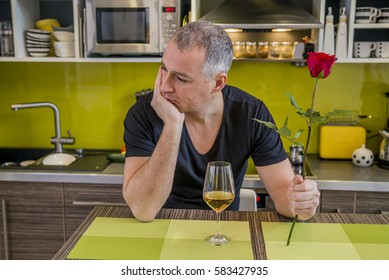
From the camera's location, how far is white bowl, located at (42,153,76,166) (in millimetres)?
2814

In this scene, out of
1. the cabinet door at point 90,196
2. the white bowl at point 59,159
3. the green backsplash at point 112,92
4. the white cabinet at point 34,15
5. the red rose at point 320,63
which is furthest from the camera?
the green backsplash at point 112,92

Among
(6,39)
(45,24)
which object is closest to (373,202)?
(45,24)

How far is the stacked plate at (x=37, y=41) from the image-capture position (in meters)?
2.78

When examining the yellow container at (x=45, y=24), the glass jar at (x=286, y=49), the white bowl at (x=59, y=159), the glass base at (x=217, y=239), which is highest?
the yellow container at (x=45, y=24)

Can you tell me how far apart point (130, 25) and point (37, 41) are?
58cm

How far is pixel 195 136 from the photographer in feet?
5.73

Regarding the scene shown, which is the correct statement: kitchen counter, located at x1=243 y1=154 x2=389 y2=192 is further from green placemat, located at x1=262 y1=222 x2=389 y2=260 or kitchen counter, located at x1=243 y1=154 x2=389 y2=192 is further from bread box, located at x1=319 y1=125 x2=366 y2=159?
green placemat, located at x1=262 y1=222 x2=389 y2=260

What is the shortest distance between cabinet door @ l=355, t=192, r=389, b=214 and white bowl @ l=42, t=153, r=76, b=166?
1.66 meters

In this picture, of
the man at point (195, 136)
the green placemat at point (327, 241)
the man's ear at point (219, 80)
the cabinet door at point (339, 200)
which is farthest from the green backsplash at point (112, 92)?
the green placemat at point (327, 241)

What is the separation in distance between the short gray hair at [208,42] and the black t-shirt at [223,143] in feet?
0.90

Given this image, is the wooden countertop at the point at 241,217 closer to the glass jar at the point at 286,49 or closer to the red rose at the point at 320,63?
the red rose at the point at 320,63

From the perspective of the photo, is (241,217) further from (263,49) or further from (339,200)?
(263,49)

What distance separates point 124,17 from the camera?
8.70 feet

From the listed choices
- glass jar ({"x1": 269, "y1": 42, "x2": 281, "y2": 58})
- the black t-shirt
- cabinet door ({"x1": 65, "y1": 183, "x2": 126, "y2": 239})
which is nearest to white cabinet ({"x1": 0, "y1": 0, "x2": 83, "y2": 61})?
cabinet door ({"x1": 65, "y1": 183, "x2": 126, "y2": 239})
